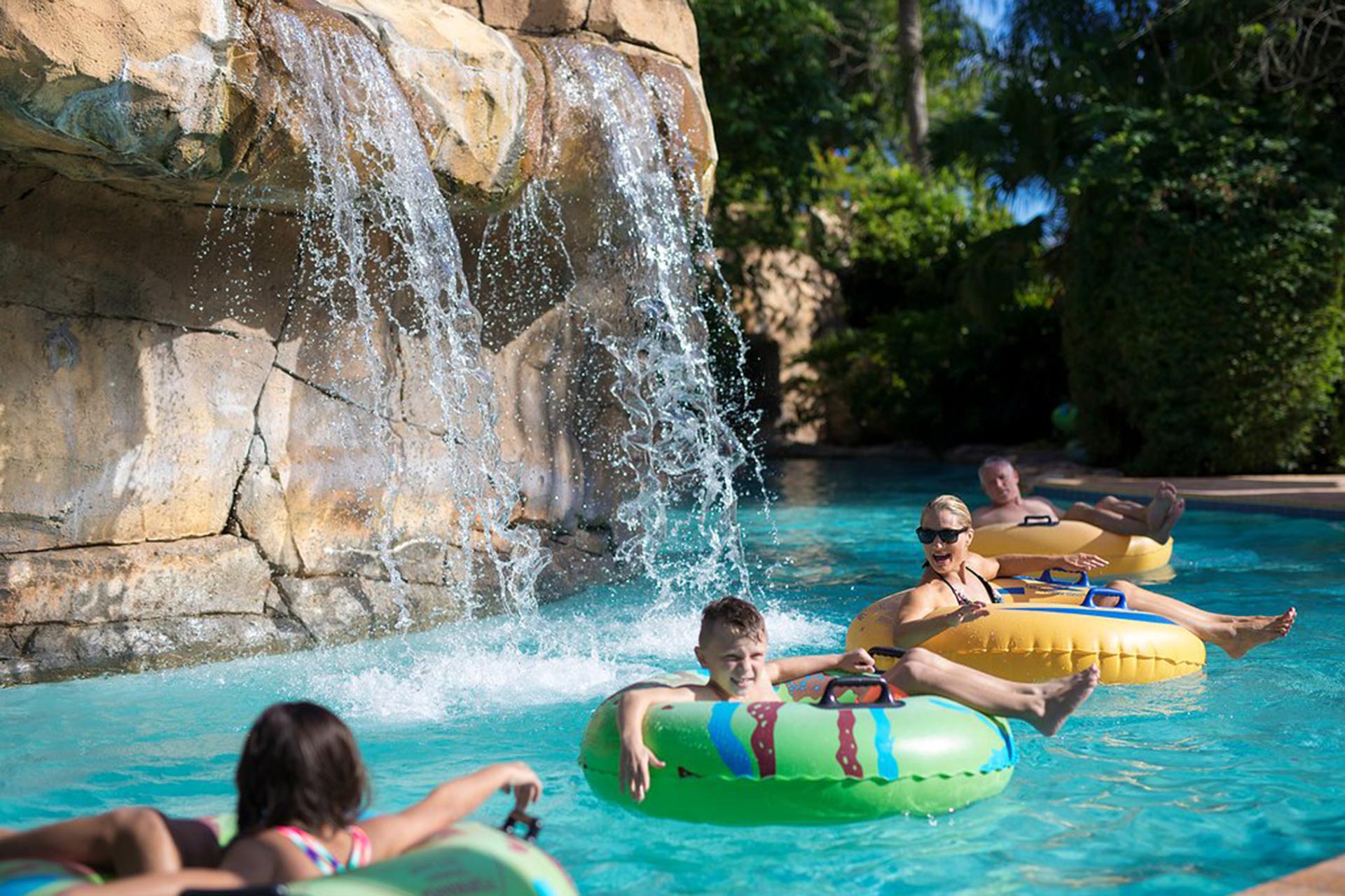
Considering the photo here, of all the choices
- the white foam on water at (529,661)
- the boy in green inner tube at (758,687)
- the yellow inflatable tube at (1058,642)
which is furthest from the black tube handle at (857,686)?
the white foam on water at (529,661)

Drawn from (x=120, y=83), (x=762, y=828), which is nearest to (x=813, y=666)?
(x=762, y=828)

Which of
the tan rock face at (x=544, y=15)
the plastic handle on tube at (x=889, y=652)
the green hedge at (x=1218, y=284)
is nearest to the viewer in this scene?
the plastic handle on tube at (x=889, y=652)

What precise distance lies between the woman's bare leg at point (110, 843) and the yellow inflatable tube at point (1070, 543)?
6.44 meters

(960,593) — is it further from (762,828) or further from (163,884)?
(163,884)

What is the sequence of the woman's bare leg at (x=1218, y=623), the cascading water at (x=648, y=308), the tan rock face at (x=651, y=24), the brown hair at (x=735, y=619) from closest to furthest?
the brown hair at (x=735, y=619) → the woman's bare leg at (x=1218, y=623) → the cascading water at (x=648, y=308) → the tan rock face at (x=651, y=24)

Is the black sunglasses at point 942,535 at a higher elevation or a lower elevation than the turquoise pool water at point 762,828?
higher

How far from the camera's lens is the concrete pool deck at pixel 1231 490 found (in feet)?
38.9

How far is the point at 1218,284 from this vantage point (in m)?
14.3

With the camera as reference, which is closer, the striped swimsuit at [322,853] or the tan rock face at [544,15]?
the striped swimsuit at [322,853]

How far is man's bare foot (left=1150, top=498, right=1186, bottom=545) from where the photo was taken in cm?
890

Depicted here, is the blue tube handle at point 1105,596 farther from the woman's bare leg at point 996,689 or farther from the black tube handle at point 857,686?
the black tube handle at point 857,686

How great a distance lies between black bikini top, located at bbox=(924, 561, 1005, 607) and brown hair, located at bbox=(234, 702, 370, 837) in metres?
3.41

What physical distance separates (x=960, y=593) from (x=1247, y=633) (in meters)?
1.20

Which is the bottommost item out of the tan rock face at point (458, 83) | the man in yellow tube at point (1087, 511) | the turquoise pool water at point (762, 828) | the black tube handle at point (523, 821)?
the turquoise pool water at point (762, 828)
